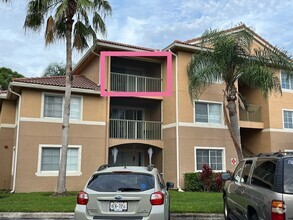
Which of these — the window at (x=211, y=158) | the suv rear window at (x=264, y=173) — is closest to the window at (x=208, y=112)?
the window at (x=211, y=158)

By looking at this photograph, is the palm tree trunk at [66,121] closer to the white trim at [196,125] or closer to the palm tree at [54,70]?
the white trim at [196,125]

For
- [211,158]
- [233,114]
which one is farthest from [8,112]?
[233,114]

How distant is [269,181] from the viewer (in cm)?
566

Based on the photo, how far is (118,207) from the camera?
628 cm

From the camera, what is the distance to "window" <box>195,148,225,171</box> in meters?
19.4

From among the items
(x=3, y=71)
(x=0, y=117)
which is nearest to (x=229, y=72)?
(x=0, y=117)

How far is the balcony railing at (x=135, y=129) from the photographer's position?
1975cm

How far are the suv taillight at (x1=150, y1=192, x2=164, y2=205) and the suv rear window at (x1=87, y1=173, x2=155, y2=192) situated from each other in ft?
0.69

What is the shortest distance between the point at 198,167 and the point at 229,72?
5.91m

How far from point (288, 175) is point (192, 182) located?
13016 millimetres

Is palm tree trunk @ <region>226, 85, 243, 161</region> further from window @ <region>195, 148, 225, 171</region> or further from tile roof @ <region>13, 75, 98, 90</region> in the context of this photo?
tile roof @ <region>13, 75, 98, 90</region>

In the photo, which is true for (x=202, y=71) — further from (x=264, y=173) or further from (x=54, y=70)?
(x=54, y=70)

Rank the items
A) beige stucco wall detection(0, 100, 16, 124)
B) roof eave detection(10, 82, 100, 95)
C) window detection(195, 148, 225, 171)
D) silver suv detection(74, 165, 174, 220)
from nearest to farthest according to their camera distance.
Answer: silver suv detection(74, 165, 174, 220) < roof eave detection(10, 82, 100, 95) < window detection(195, 148, 225, 171) < beige stucco wall detection(0, 100, 16, 124)

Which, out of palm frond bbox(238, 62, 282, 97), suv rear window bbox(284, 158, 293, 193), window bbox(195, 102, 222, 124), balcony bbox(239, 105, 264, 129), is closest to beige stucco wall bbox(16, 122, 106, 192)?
window bbox(195, 102, 222, 124)
